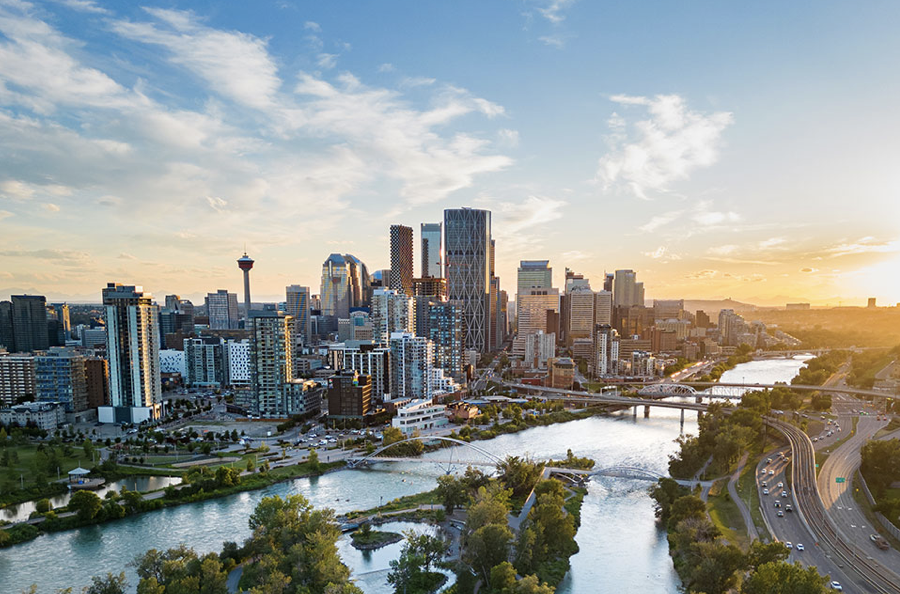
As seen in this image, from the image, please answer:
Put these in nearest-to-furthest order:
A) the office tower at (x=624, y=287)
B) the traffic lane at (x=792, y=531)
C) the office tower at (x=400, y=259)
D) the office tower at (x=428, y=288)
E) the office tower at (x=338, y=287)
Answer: the traffic lane at (x=792, y=531)
the office tower at (x=428, y=288)
the office tower at (x=400, y=259)
the office tower at (x=338, y=287)
the office tower at (x=624, y=287)

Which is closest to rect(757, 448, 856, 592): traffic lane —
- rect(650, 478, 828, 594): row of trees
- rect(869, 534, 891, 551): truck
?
rect(650, 478, 828, 594): row of trees

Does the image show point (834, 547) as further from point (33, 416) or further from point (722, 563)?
point (33, 416)

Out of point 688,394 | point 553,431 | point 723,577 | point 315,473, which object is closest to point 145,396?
point 315,473

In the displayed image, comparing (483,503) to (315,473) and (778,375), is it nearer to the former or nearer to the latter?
(315,473)

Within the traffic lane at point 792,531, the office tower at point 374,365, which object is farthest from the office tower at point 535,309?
the traffic lane at point 792,531

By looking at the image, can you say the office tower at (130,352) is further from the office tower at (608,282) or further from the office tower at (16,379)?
the office tower at (608,282)

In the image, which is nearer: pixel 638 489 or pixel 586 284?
pixel 638 489

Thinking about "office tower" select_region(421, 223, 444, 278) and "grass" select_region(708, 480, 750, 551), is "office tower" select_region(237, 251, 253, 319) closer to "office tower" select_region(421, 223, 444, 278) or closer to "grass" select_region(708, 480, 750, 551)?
"office tower" select_region(421, 223, 444, 278)

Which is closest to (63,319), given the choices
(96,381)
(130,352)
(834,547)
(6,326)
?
(6,326)
